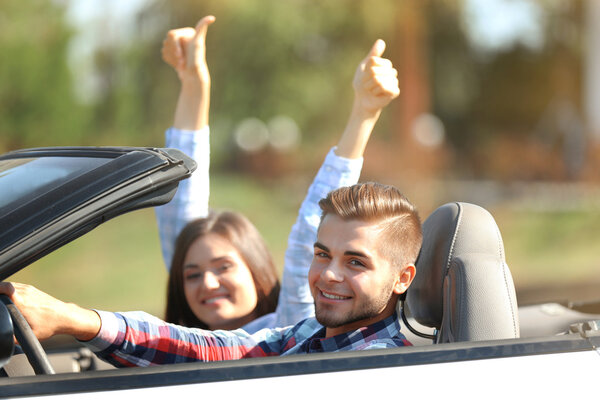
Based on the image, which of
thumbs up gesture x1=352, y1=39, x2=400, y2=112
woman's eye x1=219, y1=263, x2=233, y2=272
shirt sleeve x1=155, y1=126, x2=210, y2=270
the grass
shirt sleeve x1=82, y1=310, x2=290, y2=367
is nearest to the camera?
shirt sleeve x1=82, y1=310, x2=290, y2=367

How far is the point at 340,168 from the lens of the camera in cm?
246

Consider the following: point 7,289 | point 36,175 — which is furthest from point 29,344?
point 36,175

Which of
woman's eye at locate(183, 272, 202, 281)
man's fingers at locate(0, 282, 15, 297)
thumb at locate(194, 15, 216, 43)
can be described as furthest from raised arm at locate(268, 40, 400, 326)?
man's fingers at locate(0, 282, 15, 297)

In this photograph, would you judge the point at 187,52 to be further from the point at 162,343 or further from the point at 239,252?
the point at 162,343

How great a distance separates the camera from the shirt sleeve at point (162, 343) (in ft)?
5.74

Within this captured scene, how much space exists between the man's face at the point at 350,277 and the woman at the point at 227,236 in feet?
1.92

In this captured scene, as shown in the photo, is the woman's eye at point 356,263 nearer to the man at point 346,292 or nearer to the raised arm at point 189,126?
the man at point 346,292

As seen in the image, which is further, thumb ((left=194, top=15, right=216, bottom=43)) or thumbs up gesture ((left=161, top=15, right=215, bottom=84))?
thumbs up gesture ((left=161, top=15, right=215, bottom=84))

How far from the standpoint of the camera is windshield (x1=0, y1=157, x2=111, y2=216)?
153 cm

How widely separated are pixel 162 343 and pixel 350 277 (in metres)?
0.48

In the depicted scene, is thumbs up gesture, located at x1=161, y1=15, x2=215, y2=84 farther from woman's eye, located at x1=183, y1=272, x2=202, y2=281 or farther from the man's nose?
the man's nose

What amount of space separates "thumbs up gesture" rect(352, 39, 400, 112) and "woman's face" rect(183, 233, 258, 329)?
27.1 inches

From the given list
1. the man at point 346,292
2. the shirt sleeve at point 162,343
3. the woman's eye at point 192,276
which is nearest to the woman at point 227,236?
the woman's eye at point 192,276

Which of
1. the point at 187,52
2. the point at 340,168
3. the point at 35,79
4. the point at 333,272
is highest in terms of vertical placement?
the point at 35,79
